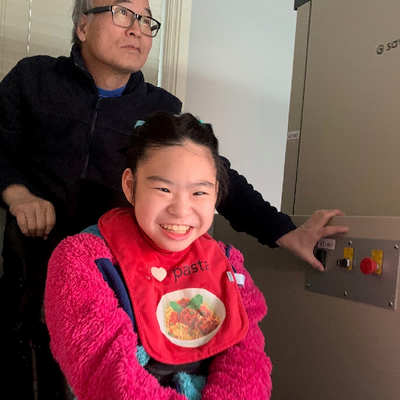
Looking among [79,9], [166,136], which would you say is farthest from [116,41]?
[166,136]

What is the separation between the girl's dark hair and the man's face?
0.41m

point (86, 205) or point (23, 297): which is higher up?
point (86, 205)

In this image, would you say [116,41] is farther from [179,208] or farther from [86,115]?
[179,208]

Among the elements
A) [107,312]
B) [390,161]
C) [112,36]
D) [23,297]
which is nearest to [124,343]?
[107,312]

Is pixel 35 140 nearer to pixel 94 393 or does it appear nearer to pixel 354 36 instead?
pixel 94 393

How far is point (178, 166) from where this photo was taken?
0.75m

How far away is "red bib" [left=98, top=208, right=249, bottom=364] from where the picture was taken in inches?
29.4

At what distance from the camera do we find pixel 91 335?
666 millimetres

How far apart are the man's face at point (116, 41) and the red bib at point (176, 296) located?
52 centimetres

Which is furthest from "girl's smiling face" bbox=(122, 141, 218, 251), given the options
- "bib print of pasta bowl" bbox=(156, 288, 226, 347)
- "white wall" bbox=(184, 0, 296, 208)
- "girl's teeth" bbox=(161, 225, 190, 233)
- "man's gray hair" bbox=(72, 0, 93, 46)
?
"white wall" bbox=(184, 0, 296, 208)

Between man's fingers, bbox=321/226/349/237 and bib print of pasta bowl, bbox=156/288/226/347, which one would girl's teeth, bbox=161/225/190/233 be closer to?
bib print of pasta bowl, bbox=156/288/226/347

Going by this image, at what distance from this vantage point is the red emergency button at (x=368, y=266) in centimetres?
79

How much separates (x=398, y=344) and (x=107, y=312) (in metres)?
0.54

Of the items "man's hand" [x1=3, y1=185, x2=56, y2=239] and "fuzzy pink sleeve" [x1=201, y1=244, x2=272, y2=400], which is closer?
"fuzzy pink sleeve" [x1=201, y1=244, x2=272, y2=400]
